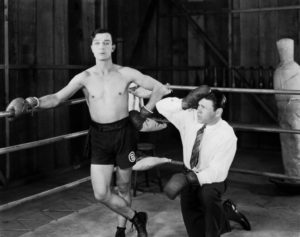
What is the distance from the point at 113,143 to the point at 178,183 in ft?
1.70

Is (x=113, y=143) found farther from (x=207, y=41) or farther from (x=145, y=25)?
(x=207, y=41)

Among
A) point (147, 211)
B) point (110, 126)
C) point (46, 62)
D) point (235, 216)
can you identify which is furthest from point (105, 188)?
point (46, 62)

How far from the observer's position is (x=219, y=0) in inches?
327

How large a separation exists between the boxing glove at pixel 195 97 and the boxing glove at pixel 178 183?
455 millimetres

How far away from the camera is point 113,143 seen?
321 centimetres

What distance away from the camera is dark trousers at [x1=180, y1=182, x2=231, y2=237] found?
9.84ft

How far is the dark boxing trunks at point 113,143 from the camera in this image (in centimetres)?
322

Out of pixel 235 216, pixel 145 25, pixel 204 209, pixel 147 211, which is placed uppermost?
pixel 145 25

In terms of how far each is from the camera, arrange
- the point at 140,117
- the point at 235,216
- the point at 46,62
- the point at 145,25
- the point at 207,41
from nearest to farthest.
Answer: the point at 140,117 < the point at 235,216 < the point at 46,62 < the point at 145,25 < the point at 207,41

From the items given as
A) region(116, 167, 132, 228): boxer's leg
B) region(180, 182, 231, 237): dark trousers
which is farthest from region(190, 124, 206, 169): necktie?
region(116, 167, 132, 228): boxer's leg

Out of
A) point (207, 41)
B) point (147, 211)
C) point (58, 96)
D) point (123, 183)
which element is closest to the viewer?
point (58, 96)

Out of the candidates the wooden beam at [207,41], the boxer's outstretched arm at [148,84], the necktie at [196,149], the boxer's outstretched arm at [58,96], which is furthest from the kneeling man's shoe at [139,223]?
the wooden beam at [207,41]

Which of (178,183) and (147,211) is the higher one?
(178,183)

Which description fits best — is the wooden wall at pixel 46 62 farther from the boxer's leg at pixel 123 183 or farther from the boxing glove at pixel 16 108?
the boxing glove at pixel 16 108
